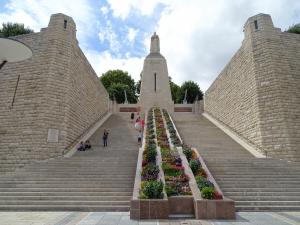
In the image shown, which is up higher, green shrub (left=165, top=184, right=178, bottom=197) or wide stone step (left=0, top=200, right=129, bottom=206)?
green shrub (left=165, top=184, right=178, bottom=197)

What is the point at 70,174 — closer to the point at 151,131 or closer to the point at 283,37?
the point at 151,131

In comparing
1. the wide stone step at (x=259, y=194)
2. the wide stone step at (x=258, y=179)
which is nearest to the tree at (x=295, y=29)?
the wide stone step at (x=258, y=179)

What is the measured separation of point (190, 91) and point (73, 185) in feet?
125

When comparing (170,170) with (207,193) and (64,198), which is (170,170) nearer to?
(207,193)

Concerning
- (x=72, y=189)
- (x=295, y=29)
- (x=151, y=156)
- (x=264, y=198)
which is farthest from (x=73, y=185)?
(x=295, y=29)

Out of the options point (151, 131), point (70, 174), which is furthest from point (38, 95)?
point (151, 131)

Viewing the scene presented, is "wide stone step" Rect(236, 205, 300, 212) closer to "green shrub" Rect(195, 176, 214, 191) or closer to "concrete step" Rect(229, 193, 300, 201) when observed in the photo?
"concrete step" Rect(229, 193, 300, 201)

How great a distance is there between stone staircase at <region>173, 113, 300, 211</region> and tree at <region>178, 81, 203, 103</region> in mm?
30299

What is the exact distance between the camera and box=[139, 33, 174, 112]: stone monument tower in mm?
32562

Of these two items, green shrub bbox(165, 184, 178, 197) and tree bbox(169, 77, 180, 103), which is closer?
green shrub bbox(165, 184, 178, 197)

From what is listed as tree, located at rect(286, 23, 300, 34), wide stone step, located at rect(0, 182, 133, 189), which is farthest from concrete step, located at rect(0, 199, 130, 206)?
tree, located at rect(286, 23, 300, 34)

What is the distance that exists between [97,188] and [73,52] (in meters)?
10.9

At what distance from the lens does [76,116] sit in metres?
16.8

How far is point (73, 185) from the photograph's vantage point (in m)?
9.91
